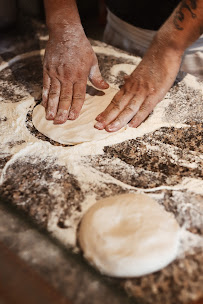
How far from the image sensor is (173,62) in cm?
145

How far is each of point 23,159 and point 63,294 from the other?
0.59 meters

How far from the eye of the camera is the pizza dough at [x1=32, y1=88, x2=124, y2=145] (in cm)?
127

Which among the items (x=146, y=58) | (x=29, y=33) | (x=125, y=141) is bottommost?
(x=29, y=33)

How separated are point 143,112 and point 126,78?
0.26 metres

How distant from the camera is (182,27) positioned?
139cm

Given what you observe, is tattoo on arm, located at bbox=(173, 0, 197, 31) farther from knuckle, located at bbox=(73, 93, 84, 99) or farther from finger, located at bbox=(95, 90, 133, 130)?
knuckle, located at bbox=(73, 93, 84, 99)

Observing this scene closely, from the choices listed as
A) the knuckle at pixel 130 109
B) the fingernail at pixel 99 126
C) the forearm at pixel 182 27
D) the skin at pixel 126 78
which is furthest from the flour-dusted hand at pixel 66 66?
the forearm at pixel 182 27

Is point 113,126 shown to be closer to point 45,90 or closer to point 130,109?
point 130,109

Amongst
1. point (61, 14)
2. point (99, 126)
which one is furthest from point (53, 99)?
point (61, 14)

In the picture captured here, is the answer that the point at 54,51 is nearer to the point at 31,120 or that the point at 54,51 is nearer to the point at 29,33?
the point at 31,120

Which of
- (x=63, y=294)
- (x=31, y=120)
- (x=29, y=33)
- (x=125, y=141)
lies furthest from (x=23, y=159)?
(x=29, y=33)

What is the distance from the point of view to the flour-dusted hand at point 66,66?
1.41m

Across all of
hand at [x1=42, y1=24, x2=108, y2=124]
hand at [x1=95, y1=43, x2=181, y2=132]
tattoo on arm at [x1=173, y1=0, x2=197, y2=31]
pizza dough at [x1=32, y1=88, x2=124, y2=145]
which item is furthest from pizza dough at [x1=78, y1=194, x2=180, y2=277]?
tattoo on arm at [x1=173, y1=0, x2=197, y2=31]

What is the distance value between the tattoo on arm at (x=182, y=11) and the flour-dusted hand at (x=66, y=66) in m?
0.45
